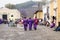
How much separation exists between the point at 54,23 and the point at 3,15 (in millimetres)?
59823

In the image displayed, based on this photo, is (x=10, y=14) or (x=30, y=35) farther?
(x=10, y=14)

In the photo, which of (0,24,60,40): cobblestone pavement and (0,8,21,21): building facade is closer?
(0,24,60,40): cobblestone pavement

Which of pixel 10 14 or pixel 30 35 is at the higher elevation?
pixel 10 14

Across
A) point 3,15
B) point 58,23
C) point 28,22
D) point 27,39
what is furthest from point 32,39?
point 3,15

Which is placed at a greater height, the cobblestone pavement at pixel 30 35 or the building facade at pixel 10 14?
the building facade at pixel 10 14

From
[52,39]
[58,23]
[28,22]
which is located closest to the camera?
[52,39]

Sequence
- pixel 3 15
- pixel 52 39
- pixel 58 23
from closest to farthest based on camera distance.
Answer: pixel 52 39, pixel 58 23, pixel 3 15

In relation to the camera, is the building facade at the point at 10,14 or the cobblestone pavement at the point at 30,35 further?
the building facade at the point at 10,14

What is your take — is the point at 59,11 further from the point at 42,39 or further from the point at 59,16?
the point at 42,39

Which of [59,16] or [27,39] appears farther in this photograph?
[59,16]

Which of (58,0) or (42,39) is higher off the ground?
(58,0)

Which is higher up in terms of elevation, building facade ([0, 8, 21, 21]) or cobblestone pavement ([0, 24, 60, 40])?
building facade ([0, 8, 21, 21])

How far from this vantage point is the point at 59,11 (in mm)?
41562

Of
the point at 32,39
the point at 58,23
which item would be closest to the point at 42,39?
the point at 32,39
